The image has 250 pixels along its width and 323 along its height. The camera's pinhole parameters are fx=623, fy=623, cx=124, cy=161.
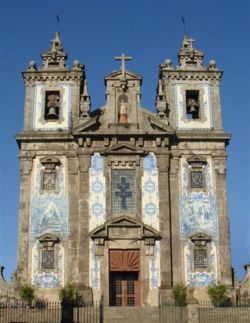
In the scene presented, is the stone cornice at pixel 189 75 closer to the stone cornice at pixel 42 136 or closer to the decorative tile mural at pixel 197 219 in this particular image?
the decorative tile mural at pixel 197 219

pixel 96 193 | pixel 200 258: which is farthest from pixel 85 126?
pixel 200 258

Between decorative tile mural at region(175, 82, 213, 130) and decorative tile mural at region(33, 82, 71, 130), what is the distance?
585 cm

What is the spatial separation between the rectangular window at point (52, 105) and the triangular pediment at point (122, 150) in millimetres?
3683

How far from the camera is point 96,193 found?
30.8 meters

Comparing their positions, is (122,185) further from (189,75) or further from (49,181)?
(189,75)

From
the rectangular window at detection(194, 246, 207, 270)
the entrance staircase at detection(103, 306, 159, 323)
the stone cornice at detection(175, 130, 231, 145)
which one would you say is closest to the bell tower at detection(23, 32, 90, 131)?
the stone cornice at detection(175, 130, 231, 145)

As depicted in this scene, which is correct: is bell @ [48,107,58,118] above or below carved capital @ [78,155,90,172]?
above

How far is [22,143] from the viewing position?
105 ft

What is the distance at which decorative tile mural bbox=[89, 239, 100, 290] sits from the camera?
2923 cm

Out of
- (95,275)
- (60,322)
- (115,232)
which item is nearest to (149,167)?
(115,232)

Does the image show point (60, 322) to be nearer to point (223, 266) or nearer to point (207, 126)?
point (223, 266)

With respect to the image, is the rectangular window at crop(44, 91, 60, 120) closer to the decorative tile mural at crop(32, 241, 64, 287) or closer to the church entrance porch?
the decorative tile mural at crop(32, 241, 64, 287)

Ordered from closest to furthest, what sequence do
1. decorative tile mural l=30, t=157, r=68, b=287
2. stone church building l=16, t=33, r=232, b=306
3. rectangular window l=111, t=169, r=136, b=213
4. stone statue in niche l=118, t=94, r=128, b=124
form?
1. decorative tile mural l=30, t=157, r=68, b=287
2. stone church building l=16, t=33, r=232, b=306
3. rectangular window l=111, t=169, r=136, b=213
4. stone statue in niche l=118, t=94, r=128, b=124

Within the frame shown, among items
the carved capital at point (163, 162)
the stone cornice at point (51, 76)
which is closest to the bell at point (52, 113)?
the stone cornice at point (51, 76)
